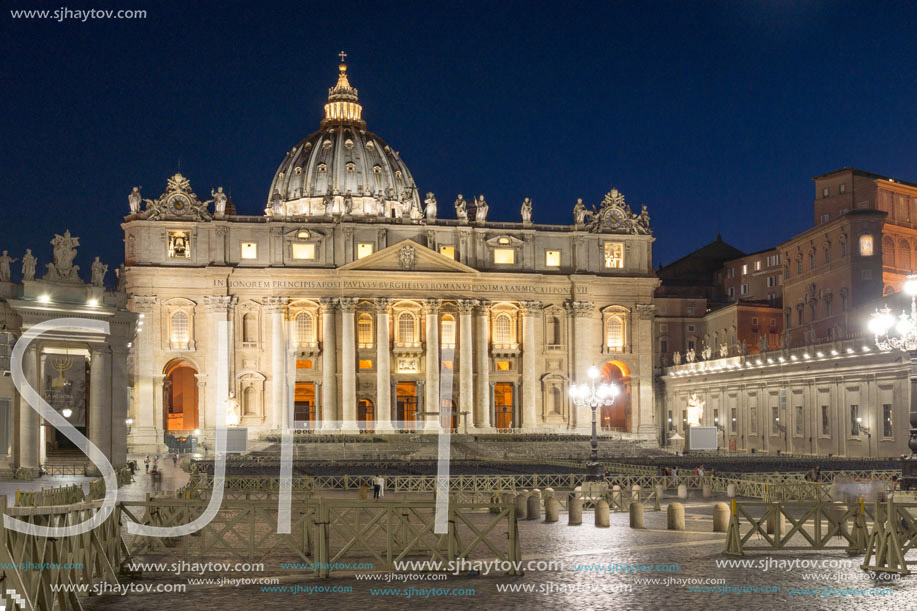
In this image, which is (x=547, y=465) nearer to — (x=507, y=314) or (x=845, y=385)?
(x=845, y=385)

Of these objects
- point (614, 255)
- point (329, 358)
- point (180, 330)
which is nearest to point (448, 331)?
point (329, 358)

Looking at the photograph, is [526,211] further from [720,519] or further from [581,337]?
[720,519]

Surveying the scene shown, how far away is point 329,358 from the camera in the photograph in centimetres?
8938

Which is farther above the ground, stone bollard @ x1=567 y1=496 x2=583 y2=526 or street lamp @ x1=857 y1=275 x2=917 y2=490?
street lamp @ x1=857 y1=275 x2=917 y2=490

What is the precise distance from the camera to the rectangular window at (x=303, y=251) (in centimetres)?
9038

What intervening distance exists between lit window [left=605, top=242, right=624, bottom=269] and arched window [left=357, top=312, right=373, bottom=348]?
804 inches

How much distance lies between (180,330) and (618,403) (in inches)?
1537

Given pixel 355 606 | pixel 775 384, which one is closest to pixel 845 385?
pixel 775 384

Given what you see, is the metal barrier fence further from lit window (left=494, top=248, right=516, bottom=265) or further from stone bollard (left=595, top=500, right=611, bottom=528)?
lit window (left=494, top=248, right=516, bottom=265)

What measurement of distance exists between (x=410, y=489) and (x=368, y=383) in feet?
167

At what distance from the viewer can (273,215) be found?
3546 inches

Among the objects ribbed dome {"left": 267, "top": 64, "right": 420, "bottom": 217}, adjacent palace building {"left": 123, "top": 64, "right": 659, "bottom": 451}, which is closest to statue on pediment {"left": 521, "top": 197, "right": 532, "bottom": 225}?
adjacent palace building {"left": 123, "top": 64, "right": 659, "bottom": 451}

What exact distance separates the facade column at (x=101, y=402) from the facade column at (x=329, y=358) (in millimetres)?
49336

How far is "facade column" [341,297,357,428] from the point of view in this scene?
88.8 m
